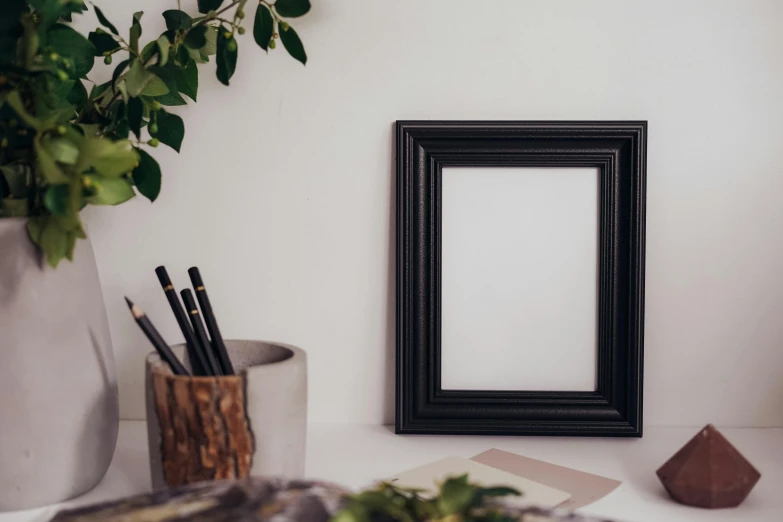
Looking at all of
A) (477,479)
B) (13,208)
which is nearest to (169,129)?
(13,208)

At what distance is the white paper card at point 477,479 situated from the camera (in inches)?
19.0

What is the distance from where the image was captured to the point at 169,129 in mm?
570

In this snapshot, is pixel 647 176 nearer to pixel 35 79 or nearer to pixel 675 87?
pixel 675 87

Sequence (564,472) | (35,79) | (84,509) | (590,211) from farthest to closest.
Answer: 1. (590,211)
2. (564,472)
3. (35,79)
4. (84,509)

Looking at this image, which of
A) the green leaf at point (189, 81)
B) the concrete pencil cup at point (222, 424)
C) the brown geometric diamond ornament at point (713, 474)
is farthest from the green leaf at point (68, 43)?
the brown geometric diamond ornament at point (713, 474)

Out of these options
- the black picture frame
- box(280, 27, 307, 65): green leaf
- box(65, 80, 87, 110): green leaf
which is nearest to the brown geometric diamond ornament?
the black picture frame

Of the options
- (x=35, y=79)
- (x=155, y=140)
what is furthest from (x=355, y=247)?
(x=35, y=79)

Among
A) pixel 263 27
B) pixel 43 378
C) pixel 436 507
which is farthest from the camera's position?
pixel 263 27

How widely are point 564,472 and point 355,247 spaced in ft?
0.95

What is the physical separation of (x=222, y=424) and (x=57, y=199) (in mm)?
180

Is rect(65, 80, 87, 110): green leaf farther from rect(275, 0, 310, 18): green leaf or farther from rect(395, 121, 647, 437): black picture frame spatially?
rect(395, 121, 647, 437): black picture frame

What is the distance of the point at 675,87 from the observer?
2.12 feet

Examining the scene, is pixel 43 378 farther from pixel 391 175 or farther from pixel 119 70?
pixel 391 175

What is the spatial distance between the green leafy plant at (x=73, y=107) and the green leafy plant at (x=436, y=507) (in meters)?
0.25
